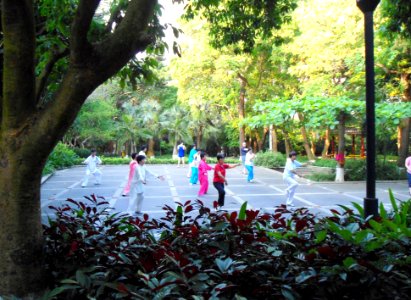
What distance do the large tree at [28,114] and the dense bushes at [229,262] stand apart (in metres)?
0.27

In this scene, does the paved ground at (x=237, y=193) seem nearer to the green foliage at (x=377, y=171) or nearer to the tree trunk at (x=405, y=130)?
the green foliage at (x=377, y=171)

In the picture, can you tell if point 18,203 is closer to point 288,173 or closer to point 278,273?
point 278,273

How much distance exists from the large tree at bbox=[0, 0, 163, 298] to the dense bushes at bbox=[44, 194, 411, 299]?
0.27 m

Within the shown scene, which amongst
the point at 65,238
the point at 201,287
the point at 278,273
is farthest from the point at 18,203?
the point at 278,273

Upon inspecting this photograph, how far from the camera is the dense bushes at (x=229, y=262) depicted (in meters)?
2.25

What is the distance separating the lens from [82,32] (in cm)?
267

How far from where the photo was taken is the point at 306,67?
22.5 meters

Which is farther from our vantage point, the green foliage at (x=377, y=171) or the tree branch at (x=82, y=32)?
the green foliage at (x=377, y=171)

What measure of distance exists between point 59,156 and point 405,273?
26.2 m

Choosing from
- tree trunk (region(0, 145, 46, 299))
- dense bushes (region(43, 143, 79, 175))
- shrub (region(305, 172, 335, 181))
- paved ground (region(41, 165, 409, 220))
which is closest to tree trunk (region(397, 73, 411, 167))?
paved ground (region(41, 165, 409, 220))

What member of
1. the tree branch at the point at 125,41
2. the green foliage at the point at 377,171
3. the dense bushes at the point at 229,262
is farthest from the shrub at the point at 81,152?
the tree branch at the point at 125,41

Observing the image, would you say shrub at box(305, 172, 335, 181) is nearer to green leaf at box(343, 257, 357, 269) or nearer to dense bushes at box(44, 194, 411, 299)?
dense bushes at box(44, 194, 411, 299)

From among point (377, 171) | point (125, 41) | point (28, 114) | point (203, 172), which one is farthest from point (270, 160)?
point (28, 114)

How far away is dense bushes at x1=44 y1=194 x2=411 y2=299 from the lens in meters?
2.25
